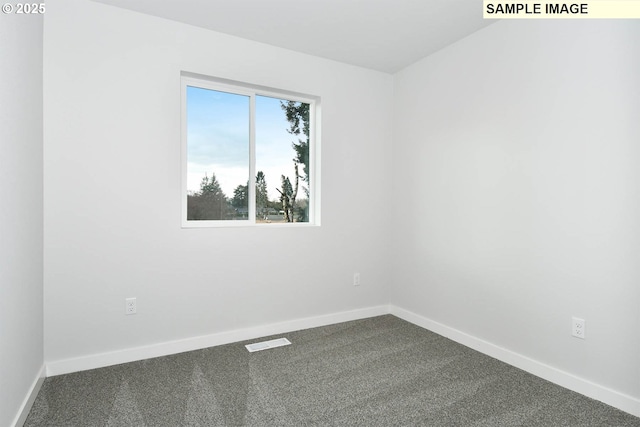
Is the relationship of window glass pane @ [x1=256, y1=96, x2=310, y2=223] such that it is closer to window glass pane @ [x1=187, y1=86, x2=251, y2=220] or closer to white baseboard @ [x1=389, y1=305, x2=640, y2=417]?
window glass pane @ [x1=187, y1=86, x2=251, y2=220]

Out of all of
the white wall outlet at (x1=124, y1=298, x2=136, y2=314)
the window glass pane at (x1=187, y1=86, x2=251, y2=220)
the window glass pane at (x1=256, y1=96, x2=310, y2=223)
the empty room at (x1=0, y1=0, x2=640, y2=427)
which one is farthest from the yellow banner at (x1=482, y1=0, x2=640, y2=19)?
the white wall outlet at (x1=124, y1=298, x2=136, y2=314)

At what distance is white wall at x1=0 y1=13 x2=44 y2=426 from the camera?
1514mm

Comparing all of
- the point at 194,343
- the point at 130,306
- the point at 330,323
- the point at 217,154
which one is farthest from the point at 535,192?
the point at 130,306

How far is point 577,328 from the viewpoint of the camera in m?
2.11

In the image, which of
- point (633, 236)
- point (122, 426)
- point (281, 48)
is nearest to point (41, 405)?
point (122, 426)

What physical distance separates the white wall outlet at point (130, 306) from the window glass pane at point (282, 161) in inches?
44.0

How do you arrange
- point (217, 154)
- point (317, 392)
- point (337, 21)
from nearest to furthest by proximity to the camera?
point (317, 392), point (337, 21), point (217, 154)

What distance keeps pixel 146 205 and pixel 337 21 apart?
6.24 feet

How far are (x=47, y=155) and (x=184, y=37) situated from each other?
1.23 meters

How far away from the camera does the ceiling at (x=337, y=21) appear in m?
2.36

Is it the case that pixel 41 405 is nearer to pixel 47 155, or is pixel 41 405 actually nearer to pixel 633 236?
pixel 47 155

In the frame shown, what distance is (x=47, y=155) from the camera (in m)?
2.21

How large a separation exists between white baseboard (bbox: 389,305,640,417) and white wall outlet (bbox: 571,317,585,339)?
254 millimetres

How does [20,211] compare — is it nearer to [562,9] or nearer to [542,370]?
[542,370]
